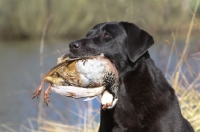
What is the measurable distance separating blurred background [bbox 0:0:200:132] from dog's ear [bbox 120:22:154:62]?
181 cm

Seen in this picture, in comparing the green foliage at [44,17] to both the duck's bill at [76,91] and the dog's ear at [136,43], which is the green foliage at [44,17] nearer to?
the dog's ear at [136,43]

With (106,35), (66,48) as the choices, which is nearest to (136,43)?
(106,35)

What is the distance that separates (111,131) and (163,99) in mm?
542

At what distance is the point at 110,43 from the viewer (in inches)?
158

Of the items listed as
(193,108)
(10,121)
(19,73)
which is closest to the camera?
A: (193,108)

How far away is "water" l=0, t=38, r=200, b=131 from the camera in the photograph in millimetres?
7734

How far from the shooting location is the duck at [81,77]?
147 inches

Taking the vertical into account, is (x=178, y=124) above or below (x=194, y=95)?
above

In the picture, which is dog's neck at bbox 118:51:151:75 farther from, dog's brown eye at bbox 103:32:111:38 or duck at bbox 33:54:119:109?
dog's brown eye at bbox 103:32:111:38

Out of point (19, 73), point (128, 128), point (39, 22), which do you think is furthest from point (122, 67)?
point (39, 22)

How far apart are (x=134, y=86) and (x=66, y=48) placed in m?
2.96

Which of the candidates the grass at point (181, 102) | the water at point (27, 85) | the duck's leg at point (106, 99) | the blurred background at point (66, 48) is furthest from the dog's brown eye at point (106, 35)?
the grass at point (181, 102)

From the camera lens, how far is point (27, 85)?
12.1 metres

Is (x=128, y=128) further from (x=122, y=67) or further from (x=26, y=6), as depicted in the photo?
(x=26, y=6)
